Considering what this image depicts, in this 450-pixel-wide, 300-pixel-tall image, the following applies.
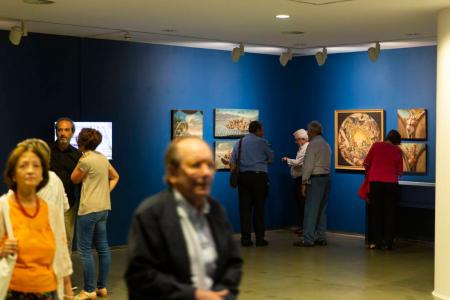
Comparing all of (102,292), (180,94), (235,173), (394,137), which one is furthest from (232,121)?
(102,292)

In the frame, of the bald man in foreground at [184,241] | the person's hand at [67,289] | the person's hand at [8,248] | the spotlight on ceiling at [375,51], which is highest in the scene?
the spotlight on ceiling at [375,51]

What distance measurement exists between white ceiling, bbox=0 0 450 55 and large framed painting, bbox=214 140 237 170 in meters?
1.39

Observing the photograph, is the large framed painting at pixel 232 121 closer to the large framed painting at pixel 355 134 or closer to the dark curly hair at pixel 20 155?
the large framed painting at pixel 355 134

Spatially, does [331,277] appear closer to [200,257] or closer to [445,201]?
[445,201]

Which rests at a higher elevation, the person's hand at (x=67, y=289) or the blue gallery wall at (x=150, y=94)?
the blue gallery wall at (x=150, y=94)

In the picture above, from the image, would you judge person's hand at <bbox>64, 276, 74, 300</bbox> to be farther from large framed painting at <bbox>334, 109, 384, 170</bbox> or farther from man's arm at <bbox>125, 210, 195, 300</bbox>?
large framed painting at <bbox>334, 109, 384, 170</bbox>

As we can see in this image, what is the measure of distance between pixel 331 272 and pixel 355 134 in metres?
3.40

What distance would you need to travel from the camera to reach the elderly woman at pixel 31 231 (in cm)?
385

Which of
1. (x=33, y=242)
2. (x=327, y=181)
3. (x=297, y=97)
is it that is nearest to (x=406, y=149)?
(x=327, y=181)

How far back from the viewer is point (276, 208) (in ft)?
39.8

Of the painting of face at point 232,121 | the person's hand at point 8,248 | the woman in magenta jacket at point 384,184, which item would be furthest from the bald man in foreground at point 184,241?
the painting of face at point 232,121

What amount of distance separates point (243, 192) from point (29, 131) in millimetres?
2940

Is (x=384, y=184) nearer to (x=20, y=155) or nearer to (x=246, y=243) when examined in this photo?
(x=246, y=243)

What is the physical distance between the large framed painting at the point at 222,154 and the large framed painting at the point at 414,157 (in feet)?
7.95
